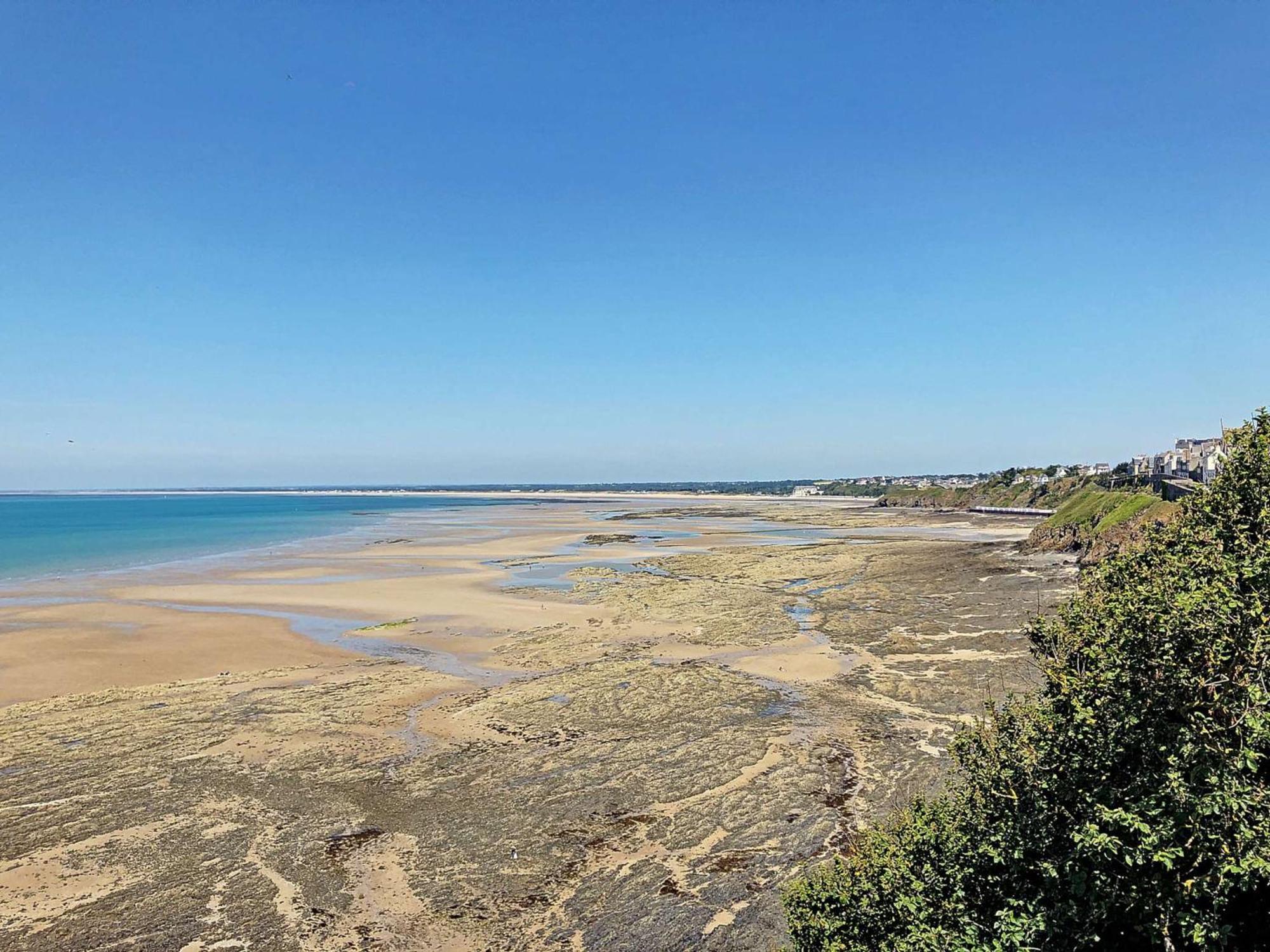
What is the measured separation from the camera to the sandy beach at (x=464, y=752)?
12891 mm

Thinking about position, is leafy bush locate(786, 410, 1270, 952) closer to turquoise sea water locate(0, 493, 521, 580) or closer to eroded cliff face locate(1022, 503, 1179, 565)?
eroded cliff face locate(1022, 503, 1179, 565)

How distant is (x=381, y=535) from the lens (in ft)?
311

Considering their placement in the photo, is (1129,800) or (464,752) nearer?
(1129,800)

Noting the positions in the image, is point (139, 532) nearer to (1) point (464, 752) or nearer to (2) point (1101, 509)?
(1) point (464, 752)

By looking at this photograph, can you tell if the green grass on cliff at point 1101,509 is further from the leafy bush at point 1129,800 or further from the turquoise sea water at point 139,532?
the turquoise sea water at point 139,532

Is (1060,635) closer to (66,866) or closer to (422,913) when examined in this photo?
(422,913)

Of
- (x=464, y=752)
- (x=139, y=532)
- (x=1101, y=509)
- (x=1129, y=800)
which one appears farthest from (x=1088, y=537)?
(x=139, y=532)

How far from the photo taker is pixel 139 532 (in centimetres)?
9969

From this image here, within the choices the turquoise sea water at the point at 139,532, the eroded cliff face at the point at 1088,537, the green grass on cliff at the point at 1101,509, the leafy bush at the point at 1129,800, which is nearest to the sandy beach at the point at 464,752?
Result: the leafy bush at the point at 1129,800

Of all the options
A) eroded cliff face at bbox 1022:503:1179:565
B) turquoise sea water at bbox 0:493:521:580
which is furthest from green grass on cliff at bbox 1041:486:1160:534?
turquoise sea water at bbox 0:493:521:580

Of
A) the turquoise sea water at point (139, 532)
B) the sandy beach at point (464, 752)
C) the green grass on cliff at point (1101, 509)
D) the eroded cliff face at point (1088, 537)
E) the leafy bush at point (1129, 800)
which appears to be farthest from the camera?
the turquoise sea water at point (139, 532)

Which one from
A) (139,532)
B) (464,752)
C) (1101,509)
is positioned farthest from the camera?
(139,532)

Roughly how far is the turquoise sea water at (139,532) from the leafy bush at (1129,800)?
67805 mm

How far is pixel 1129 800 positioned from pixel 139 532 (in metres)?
118
